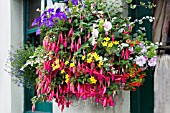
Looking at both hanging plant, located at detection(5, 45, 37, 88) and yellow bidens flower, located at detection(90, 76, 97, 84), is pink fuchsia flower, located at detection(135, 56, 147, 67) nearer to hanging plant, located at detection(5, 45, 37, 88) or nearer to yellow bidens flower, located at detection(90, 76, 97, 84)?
yellow bidens flower, located at detection(90, 76, 97, 84)

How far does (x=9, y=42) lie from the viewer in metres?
4.68

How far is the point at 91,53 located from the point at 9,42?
93.7 inches

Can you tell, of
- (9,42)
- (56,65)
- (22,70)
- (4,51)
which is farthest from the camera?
(4,51)

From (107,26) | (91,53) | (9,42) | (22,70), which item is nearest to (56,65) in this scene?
(91,53)

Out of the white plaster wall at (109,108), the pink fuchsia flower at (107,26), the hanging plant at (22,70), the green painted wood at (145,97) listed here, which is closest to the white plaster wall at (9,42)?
the hanging plant at (22,70)

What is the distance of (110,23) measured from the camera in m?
2.54

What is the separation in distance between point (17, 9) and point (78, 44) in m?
2.39

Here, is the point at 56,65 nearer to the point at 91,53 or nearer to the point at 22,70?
the point at 91,53

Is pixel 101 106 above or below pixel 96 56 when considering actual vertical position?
below

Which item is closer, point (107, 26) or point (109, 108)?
point (107, 26)

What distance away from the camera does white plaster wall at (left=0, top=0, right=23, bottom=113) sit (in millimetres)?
4637

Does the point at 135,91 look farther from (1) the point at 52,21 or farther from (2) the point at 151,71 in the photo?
(1) the point at 52,21

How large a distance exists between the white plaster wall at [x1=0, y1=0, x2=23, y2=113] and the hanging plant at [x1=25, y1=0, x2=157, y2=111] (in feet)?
6.21

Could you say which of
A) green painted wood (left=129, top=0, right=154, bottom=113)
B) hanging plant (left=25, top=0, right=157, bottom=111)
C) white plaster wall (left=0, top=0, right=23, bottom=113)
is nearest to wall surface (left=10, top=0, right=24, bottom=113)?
white plaster wall (left=0, top=0, right=23, bottom=113)
